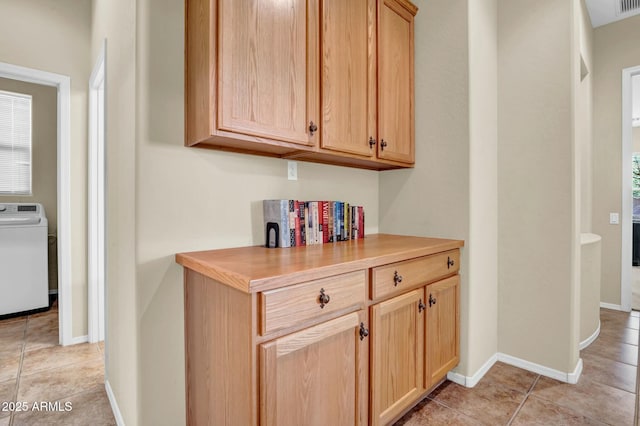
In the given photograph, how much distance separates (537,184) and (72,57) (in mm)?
3614

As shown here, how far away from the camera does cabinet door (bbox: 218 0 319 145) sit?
127 cm

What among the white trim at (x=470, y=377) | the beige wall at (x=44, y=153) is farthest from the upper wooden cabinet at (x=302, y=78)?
the beige wall at (x=44, y=153)

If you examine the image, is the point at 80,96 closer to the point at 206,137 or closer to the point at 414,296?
the point at 206,137

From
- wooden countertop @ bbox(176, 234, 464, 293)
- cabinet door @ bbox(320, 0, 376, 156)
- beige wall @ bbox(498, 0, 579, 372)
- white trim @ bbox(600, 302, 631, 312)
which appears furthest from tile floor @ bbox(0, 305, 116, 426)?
white trim @ bbox(600, 302, 631, 312)

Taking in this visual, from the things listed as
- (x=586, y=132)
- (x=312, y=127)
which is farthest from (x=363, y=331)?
(x=586, y=132)

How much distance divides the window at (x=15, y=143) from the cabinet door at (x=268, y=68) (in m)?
4.13

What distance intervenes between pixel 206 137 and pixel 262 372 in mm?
888

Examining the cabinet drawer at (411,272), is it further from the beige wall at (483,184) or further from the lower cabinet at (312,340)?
the beige wall at (483,184)

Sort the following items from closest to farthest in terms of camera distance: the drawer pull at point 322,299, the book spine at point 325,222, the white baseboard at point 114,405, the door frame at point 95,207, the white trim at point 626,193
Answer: the drawer pull at point 322,299
the white baseboard at point 114,405
the book spine at point 325,222
the door frame at point 95,207
the white trim at point 626,193

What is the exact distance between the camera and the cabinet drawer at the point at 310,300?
1.01 m

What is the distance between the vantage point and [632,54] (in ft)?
10.1

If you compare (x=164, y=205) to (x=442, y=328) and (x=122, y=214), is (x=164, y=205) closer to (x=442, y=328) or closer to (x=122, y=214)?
(x=122, y=214)

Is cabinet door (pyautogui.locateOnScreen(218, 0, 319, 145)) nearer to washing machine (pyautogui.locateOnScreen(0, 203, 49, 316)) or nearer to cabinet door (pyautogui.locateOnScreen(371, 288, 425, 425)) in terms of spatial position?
cabinet door (pyautogui.locateOnScreen(371, 288, 425, 425))

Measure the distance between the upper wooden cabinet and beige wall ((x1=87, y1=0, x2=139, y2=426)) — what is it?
0.30 m
